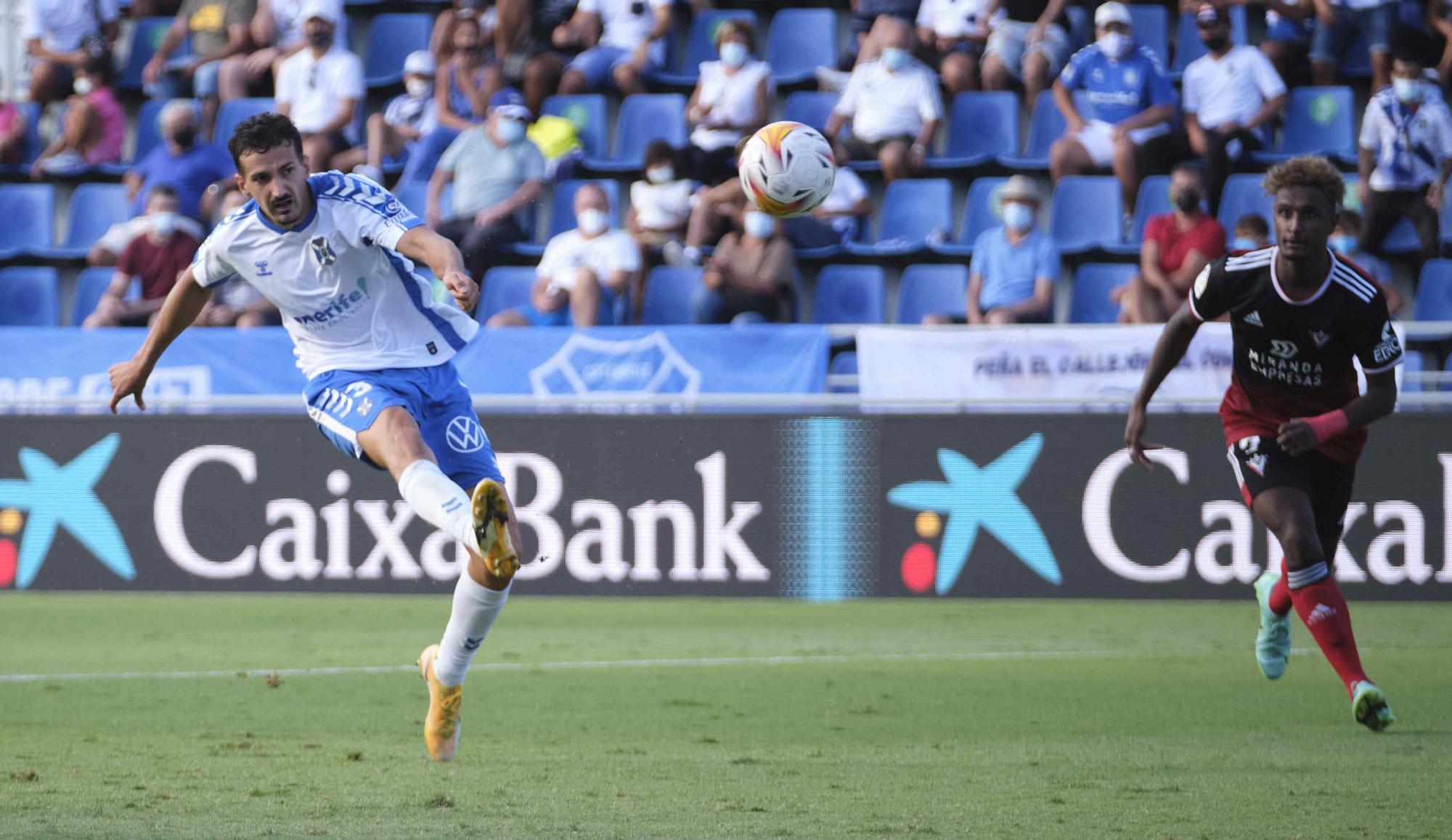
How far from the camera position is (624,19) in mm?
16344

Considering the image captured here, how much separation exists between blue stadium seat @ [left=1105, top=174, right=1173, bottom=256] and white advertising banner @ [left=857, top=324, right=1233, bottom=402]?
2.49 m

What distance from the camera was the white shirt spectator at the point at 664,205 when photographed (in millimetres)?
14734

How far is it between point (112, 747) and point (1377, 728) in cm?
451

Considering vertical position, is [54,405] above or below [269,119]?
below

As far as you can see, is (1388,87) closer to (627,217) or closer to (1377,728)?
(627,217)

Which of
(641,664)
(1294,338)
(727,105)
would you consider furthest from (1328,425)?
(727,105)

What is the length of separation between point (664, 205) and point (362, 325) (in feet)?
27.6

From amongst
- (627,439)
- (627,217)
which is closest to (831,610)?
(627,439)

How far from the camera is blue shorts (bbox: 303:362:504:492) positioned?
6.25 m

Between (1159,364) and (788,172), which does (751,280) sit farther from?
(1159,364)

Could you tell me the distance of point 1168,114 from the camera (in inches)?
582

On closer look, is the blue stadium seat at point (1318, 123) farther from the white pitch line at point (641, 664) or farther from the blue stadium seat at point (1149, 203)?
the white pitch line at point (641, 664)

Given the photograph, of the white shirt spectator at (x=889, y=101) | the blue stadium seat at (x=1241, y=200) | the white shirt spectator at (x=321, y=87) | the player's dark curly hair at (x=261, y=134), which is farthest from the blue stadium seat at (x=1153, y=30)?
the player's dark curly hair at (x=261, y=134)

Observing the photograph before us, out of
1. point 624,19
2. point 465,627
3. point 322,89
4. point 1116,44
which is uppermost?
point 624,19
